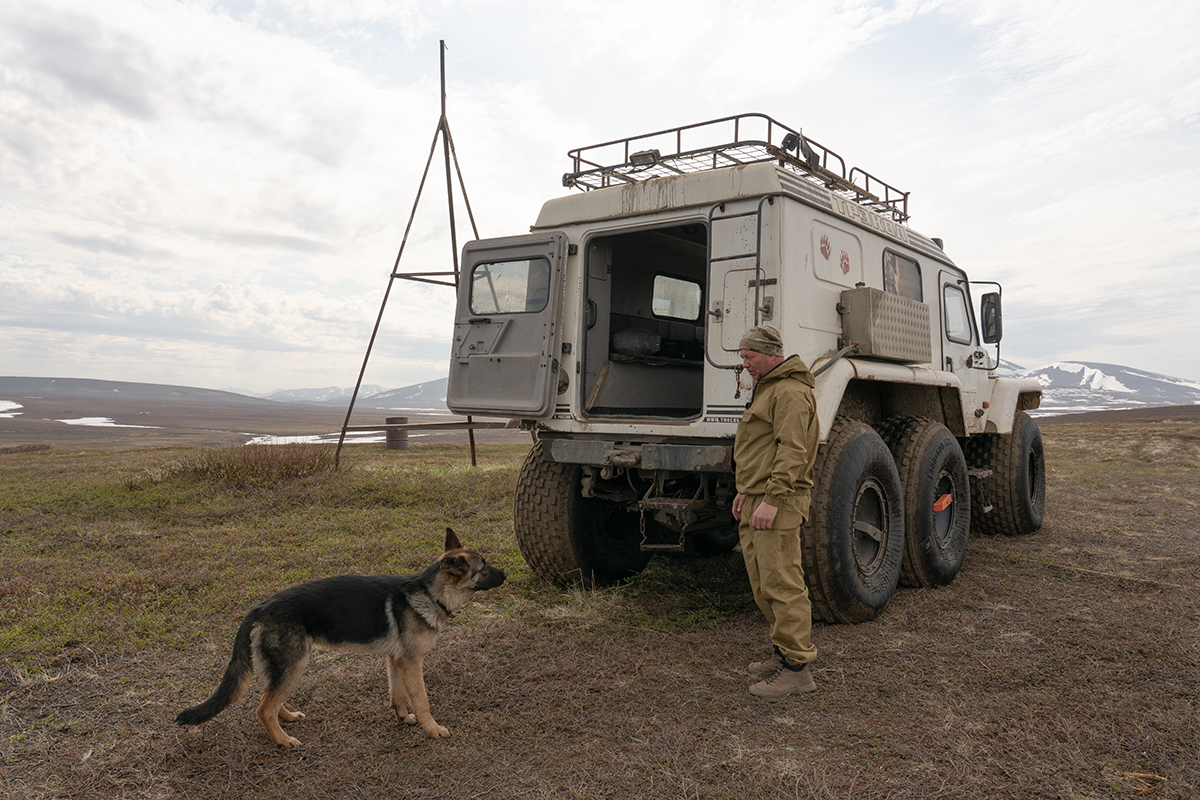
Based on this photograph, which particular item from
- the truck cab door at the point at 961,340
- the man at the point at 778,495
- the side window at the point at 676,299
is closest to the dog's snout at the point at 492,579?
the man at the point at 778,495

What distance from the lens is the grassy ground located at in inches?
111

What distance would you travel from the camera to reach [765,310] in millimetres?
4320

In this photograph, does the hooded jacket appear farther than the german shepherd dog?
Yes

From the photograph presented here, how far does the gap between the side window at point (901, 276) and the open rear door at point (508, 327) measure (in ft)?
8.75

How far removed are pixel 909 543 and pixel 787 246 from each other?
243cm

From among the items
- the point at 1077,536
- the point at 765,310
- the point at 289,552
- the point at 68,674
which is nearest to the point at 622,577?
the point at 765,310

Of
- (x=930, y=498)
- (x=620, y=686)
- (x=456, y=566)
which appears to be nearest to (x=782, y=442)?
(x=620, y=686)

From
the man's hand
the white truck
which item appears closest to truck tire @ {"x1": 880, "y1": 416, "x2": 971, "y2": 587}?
the white truck

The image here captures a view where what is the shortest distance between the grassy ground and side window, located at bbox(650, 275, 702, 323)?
2.38 meters

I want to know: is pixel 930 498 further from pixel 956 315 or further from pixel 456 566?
pixel 456 566

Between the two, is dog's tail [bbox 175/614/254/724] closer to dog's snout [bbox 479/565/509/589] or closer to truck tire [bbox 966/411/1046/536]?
dog's snout [bbox 479/565/509/589]

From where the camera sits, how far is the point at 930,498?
535 cm

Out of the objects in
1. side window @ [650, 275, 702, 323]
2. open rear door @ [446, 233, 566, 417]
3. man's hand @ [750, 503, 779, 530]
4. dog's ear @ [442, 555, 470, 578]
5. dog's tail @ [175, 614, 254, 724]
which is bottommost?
dog's tail @ [175, 614, 254, 724]

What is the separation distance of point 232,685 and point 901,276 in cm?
558
